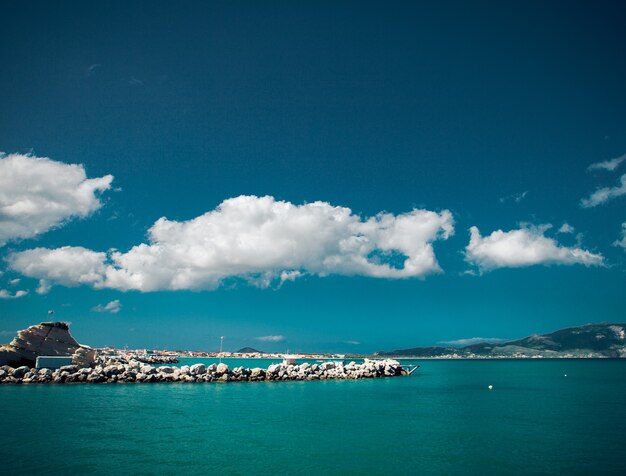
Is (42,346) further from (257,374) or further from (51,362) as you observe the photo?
(257,374)

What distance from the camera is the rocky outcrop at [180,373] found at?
54.2 m

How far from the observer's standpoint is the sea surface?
20.3 metres

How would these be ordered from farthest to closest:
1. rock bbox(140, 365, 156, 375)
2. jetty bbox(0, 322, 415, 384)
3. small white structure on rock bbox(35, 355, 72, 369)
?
rock bbox(140, 365, 156, 375), small white structure on rock bbox(35, 355, 72, 369), jetty bbox(0, 322, 415, 384)

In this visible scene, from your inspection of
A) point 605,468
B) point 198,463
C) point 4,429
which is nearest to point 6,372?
point 4,429

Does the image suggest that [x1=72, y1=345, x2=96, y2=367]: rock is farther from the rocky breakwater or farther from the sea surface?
the sea surface

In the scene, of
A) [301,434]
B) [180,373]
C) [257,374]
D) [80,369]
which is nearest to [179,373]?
[180,373]

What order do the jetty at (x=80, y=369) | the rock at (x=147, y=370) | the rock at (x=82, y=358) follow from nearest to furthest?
1. the jetty at (x=80, y=369)
2. the rock at (x=147, y=370)
3. the rock at (x=82, y=358)

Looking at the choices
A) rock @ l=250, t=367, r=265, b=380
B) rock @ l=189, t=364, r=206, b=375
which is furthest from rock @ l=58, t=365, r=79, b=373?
rock @ l=250, t=367, r=265, b=380

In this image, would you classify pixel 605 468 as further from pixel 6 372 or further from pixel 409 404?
pixel 6 372

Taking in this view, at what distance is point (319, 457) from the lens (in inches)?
859

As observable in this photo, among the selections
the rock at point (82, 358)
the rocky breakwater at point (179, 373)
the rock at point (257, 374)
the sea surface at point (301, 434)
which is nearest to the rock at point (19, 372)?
the rocky breakwater at point (179, 373)

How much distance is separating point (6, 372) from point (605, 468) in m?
63.2

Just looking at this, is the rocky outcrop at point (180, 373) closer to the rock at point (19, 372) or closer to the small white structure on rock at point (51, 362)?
the rock at point (19, 372)

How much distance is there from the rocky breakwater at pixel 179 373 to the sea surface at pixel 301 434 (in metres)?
9.44
